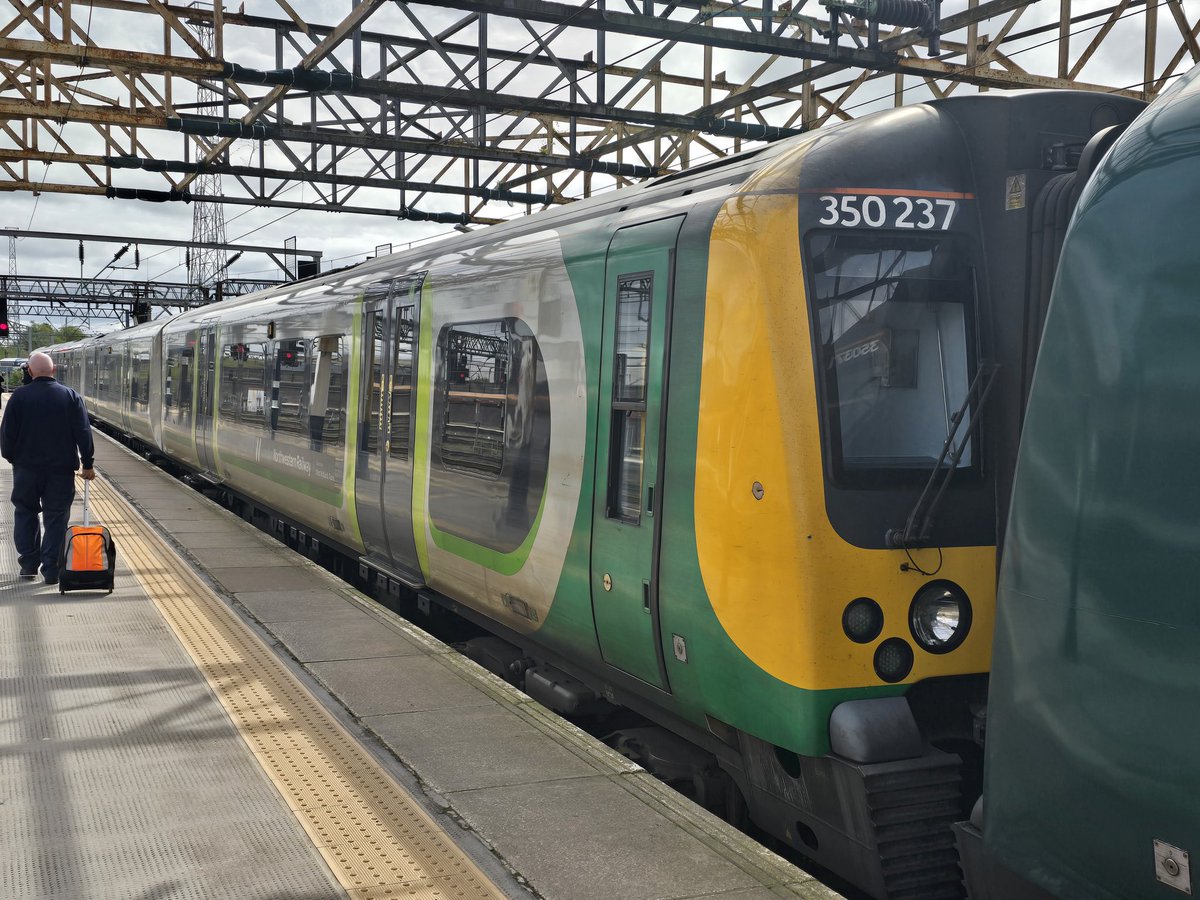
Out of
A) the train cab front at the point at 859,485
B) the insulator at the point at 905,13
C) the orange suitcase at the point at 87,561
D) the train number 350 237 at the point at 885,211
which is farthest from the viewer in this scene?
the insulator at the point at 905,13

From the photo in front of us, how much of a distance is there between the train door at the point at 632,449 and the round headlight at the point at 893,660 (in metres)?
1.05

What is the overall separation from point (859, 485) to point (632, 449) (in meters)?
1.33

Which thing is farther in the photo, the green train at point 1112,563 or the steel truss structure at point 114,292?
the steel truss structure at point 114,292

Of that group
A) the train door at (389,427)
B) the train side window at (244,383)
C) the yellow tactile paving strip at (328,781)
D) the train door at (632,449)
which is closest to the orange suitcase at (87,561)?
the yellow tactile paving strip at (328,781)

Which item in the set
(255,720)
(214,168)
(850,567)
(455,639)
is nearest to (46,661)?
(255,720)

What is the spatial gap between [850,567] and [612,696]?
6.59 feet

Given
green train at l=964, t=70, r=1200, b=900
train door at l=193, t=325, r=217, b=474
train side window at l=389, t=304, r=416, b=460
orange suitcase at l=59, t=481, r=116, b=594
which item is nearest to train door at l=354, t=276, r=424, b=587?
train side window at l=389, t=304, r=416, b=460

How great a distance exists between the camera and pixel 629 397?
5.45 metres

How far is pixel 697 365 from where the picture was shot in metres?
4.82

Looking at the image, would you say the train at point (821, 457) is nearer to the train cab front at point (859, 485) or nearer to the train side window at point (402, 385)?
the train cab front at point (859, 485)

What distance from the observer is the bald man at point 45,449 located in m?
8.80

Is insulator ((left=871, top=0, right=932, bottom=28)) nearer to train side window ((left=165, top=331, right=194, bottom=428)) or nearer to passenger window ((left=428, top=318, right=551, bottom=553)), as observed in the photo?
passenger window ((left=428, top=318, right=551, bottom=553))

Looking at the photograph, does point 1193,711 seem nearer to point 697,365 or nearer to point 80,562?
point 697,365

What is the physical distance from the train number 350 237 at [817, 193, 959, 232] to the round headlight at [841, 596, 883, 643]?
1.42 metres
